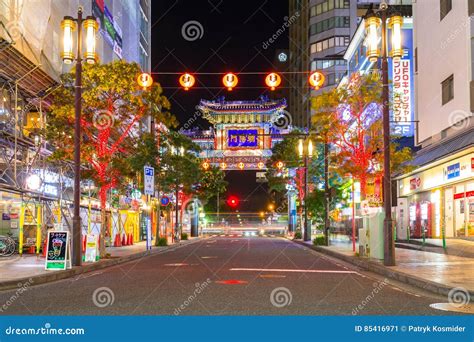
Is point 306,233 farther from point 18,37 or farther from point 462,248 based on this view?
point 18,37

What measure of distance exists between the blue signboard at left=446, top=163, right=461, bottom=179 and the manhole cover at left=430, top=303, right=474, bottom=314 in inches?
764

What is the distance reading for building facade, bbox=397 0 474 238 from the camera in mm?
26500

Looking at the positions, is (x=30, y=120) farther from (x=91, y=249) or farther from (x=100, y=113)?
(x=91, y=249)

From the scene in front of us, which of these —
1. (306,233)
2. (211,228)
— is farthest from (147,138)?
(211,228)

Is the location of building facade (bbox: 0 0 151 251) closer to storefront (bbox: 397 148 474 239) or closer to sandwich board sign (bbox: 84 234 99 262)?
sandwich board sign (bbox: 84 234 99 262)

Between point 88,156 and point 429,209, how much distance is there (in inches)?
847

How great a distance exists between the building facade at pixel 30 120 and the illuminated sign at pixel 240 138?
41.9 meters

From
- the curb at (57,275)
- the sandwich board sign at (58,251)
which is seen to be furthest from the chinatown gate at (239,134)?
the sandwich board sign at (58,251)

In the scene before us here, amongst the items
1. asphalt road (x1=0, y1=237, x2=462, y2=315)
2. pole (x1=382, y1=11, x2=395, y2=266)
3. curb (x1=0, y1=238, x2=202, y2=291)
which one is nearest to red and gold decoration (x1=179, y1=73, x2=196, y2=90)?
curb (x1=0, y1=238, x2=202, y2=291)

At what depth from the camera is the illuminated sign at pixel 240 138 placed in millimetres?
75250

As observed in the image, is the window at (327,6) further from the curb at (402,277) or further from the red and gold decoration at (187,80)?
the curb at (402,277)

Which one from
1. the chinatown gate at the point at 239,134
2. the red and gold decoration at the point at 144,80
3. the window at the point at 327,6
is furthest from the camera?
the window at the point at 327,6

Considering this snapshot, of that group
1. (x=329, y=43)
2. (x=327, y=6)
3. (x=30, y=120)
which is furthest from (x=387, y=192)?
(x=327, y=6)

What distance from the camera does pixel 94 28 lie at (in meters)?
19.6
